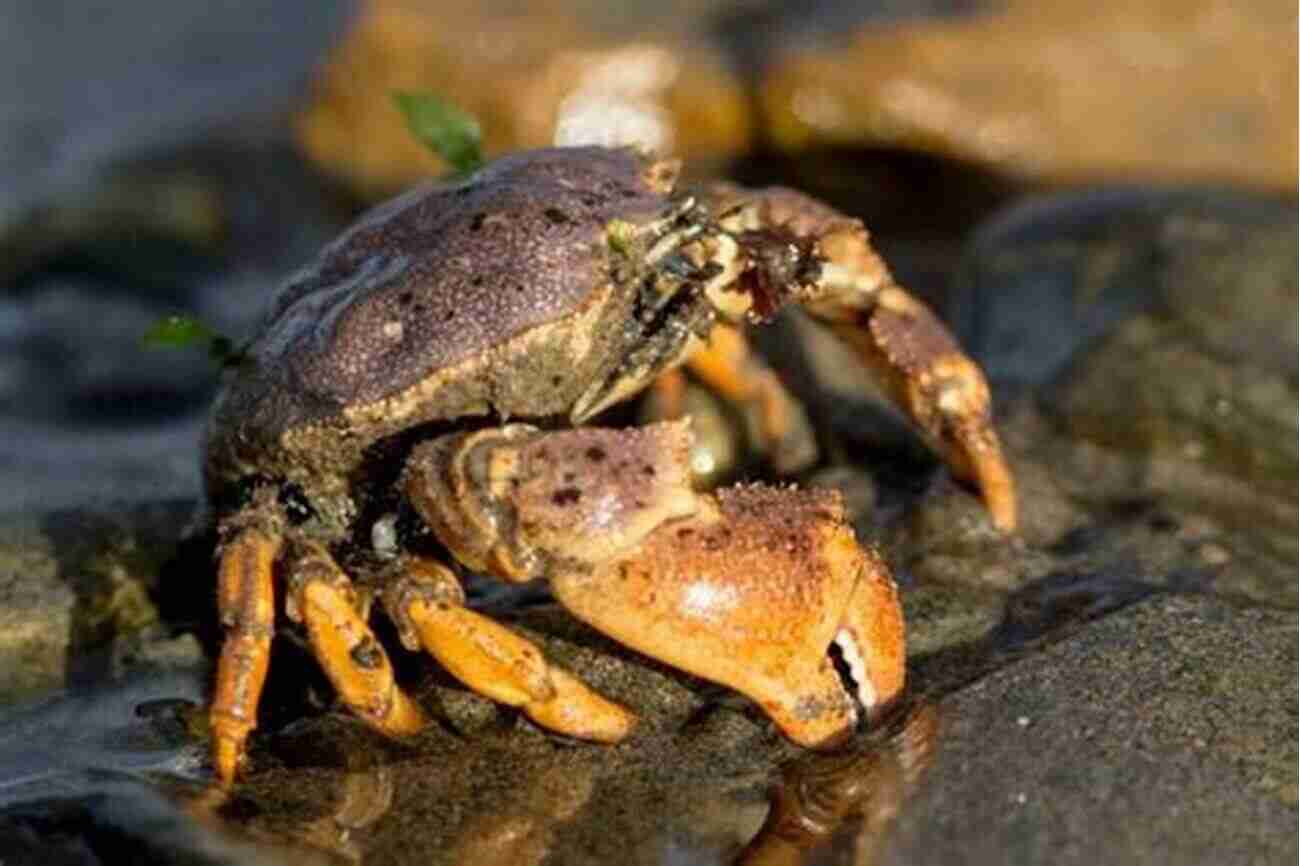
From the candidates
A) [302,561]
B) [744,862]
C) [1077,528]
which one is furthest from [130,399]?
[744,862]

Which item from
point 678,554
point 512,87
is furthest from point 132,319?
point 678,554

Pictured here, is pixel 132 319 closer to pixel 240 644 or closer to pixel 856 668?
pixel 240 644

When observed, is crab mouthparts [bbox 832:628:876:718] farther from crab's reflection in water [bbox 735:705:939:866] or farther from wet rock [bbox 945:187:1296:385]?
wet rock [bbox 945:187:1296:385]

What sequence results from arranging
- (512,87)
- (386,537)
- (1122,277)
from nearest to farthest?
1. (386,537)
2. (1122,277)
3. (512,87)

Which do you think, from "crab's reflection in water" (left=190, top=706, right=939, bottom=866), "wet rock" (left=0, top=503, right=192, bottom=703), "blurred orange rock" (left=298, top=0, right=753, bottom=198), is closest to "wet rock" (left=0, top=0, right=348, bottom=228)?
"blurred orange rock" (left=298, top=0, right=753, bottom=198)

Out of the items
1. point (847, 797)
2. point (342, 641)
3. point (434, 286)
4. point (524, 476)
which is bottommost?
point (847, 797)

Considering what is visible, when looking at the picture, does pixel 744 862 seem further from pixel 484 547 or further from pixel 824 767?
pixel 484 547
